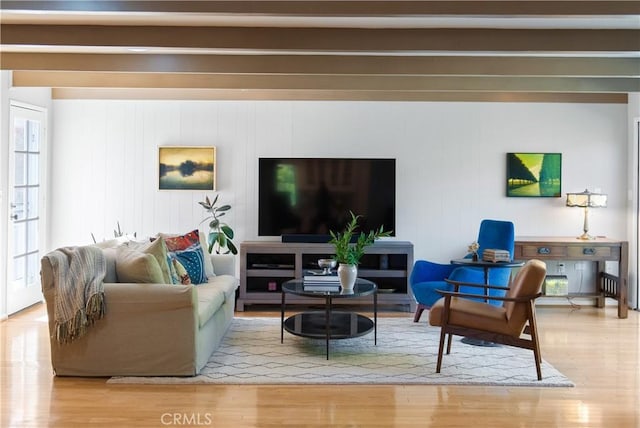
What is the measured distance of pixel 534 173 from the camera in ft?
20.8

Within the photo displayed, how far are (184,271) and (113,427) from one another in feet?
5.53

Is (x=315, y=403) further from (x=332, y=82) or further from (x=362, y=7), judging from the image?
(x=332, y=82)

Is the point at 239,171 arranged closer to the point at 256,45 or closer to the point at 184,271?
the point at 184,271

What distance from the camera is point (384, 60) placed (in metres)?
4.76

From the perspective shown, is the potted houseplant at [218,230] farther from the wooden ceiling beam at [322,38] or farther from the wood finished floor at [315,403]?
the wooden ceiling beam at [322,38]

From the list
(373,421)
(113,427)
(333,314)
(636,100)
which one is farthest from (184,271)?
(636,100)

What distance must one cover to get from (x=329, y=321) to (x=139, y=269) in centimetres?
157

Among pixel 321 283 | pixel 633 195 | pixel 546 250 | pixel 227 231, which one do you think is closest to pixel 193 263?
pixel 321 283

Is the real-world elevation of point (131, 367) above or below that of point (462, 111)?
below

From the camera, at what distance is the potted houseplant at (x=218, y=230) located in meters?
6.03

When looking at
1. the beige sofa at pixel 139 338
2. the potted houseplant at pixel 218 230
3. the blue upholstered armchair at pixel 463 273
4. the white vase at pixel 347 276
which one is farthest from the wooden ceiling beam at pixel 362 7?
the potted houseplant at pixel 218 230

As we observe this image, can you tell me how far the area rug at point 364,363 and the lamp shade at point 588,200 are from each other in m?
2.33

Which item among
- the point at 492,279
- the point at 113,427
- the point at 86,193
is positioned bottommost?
the point at 113,427

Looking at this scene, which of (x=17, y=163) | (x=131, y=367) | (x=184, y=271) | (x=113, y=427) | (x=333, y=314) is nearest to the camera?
(x=113, y=427)
